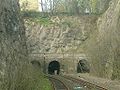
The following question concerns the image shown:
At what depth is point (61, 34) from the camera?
67.8m

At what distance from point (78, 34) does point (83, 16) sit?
4.88 m

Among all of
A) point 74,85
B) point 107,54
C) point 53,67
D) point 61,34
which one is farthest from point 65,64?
point 74,85

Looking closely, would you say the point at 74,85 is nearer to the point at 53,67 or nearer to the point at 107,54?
the point at 107,54

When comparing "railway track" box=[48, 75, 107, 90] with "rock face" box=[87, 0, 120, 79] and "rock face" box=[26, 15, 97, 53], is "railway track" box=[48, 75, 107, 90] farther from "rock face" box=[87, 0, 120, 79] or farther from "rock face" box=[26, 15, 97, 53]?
"rock face" box=[26, 15, 97, 53]

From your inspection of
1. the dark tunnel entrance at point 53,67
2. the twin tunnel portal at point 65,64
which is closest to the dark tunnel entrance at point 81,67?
the twin tunnel portal at point 65,64

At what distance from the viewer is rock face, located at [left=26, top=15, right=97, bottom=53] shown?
66062 millimetres

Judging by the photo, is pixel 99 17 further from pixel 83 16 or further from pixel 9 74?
pixel 9 74

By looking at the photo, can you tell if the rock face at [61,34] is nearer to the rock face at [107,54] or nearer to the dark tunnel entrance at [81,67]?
the dark tunnel entrance at [81,67]

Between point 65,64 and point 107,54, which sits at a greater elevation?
point 107,54

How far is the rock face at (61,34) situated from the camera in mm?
66062

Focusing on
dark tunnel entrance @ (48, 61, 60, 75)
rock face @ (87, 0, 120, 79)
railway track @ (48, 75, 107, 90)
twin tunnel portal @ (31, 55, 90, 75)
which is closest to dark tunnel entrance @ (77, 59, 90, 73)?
twin tunnel portal @ (31, 55, 90, 75)

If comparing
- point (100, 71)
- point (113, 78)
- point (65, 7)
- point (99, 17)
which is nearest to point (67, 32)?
point (99, 17)

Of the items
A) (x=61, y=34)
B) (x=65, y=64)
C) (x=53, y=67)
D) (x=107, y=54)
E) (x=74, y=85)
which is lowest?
(x=53, y=67)

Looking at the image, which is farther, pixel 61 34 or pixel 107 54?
pixel 61 34
